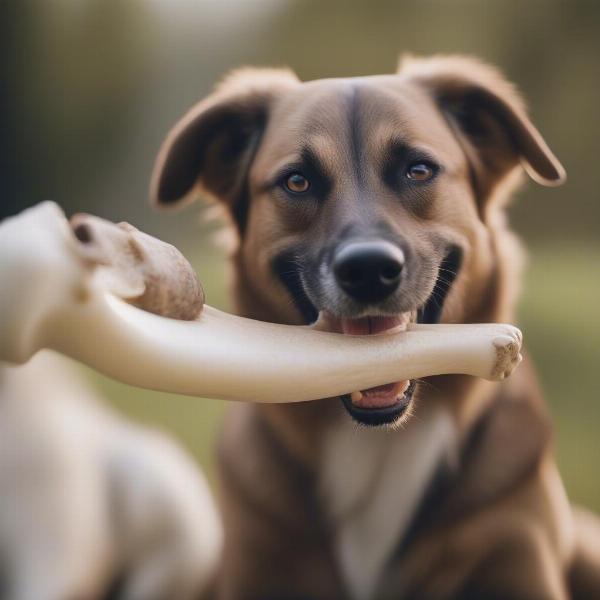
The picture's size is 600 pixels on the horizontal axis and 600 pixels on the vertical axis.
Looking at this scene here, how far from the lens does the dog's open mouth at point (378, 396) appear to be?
5.69ft

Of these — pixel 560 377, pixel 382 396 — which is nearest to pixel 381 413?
pixel 382 396

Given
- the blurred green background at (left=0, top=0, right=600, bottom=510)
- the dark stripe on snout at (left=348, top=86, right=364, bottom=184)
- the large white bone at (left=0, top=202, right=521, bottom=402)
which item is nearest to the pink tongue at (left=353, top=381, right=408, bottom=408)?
the large white bone at (left=0, top=202, right=521, bottom=402)

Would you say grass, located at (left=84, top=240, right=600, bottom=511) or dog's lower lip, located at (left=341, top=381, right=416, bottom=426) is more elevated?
dog's lower lip, located at (left=341, top=381, right=416, bottom=426)

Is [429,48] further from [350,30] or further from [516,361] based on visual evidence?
[516,361]

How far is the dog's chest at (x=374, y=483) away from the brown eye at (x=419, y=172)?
64 cm

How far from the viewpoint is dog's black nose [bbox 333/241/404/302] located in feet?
5.38

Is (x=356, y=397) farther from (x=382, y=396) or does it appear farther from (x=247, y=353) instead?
(x=247, y=353)

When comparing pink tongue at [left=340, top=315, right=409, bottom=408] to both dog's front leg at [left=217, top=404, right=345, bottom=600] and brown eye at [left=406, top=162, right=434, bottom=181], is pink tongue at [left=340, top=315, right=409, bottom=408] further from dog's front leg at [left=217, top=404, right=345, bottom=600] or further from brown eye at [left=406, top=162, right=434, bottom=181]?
dog's front leg at [left=217, top=404, right=345, bottom=600]

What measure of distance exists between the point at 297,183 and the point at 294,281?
0.23m

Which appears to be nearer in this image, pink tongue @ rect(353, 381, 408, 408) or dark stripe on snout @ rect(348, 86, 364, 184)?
pink tongue @ rect(353, 381, 408, 408)

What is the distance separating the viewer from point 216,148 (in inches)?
87.3

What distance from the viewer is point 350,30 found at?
705cm

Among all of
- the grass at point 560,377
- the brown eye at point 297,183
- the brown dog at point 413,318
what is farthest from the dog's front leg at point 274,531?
the grass at point 560,377

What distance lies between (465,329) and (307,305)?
54 cm
